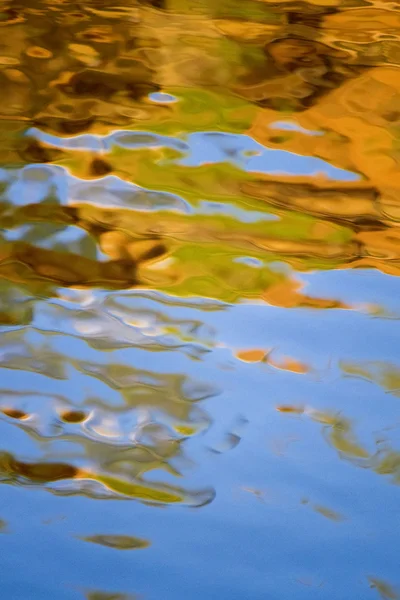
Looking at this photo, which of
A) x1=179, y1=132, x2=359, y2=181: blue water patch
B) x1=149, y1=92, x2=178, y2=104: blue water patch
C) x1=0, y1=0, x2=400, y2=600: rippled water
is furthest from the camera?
x1=149, y1=92, x2=178, y2=104: blue water patch

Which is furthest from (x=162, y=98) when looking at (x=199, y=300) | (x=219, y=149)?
(x=199, y=300)

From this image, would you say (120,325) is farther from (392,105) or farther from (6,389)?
(392,105)

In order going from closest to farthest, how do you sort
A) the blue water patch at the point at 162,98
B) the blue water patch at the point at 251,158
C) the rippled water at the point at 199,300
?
the rippled water at the point at 199,300, the blue water patch at the point at 251,158, the blue water patch at the point at 162,98

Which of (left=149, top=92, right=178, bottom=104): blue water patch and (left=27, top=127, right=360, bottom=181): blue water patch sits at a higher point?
(left=149, top=92, right=178, bottom=104): blue water patch

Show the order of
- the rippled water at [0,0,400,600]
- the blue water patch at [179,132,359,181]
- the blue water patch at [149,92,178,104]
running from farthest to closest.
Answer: the blue water patch at [149,92,178,104] → the blue water patch at [179,132,359,181] → the rippled water at [0,0,400,600]

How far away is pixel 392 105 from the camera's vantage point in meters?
1.00

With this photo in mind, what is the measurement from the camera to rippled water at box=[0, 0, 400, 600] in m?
0.59

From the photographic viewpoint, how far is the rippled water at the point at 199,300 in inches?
23.4

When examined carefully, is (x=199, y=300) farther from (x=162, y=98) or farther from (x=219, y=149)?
(x=162, y=98)

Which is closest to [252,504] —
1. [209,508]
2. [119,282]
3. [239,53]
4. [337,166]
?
[209,508]

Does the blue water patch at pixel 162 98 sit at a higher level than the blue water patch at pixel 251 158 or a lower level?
higher

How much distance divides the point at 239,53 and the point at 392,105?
26 centimetres

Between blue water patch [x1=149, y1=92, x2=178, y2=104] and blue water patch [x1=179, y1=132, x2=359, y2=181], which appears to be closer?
blue water patch [x1=179, y1=132, x2=359, y2=181]

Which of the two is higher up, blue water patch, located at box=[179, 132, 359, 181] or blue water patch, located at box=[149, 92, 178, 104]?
blue water patch, located at box=[149, 92, 178, 104]
